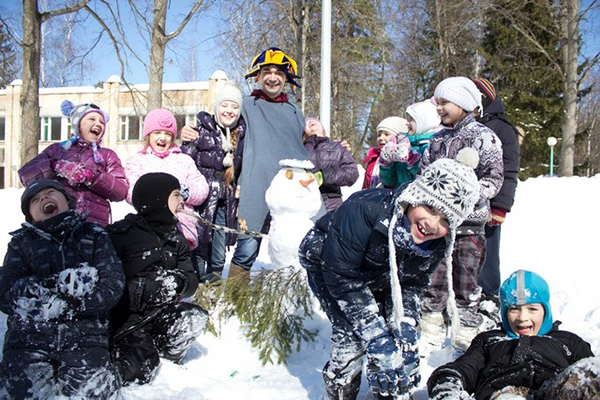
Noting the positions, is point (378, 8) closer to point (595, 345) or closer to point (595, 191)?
point (595, 191)

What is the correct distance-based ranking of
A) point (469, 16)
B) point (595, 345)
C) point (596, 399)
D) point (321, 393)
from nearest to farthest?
point (596, 399) < point (321, 393) < point (595, 345) < point (469, 16)

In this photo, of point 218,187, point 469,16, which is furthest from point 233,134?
point 469,16

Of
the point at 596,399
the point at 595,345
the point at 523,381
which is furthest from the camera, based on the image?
the point at 595,345

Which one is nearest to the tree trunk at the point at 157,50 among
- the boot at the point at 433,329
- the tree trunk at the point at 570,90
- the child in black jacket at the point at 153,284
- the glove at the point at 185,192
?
the glove at the point at 185,192

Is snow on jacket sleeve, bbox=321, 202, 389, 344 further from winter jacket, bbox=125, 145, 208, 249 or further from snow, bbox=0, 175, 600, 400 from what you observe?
winter jacket, bbox=125, 145, 208, 249

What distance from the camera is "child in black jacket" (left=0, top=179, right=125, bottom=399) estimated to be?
2.59 meters

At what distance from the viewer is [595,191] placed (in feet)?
31.9

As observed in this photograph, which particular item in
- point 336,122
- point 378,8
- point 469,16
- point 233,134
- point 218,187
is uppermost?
point 469,16

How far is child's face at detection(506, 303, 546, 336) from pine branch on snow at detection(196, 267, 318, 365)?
1452 mm

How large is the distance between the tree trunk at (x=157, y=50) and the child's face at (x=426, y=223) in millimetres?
8493

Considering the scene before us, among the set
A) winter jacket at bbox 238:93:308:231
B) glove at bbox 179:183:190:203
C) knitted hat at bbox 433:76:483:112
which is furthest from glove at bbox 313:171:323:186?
knitted hat at bbox 433:76:483:112

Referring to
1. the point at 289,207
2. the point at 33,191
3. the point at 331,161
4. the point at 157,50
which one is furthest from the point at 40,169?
the point at 157,50

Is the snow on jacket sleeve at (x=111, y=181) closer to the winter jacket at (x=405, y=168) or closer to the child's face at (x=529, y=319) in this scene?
the winter jacket at (x=405, y=168)

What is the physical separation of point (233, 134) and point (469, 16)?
752 inches
